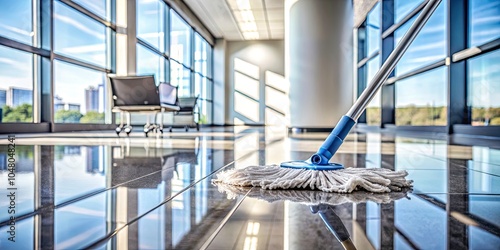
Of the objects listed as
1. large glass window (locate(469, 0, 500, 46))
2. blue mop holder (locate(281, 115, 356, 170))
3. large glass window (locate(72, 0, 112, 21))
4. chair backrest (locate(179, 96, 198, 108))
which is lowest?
blue mop holder (locate(281, 115, 356, 170))

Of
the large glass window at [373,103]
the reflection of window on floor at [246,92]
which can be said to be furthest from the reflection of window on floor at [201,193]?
the reflection of window on floor at [246,92]

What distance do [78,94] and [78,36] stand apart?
74 centimetres

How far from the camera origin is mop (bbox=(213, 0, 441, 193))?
0.68m

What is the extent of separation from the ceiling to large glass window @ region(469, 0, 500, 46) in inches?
191

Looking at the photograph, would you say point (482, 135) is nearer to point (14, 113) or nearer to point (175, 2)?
point (14, 113)

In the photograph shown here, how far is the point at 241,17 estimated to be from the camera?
862cm

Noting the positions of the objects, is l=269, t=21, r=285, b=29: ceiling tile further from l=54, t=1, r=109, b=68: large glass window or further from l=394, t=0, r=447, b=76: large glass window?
l=394, t=0, r=447, b=76: large glass window

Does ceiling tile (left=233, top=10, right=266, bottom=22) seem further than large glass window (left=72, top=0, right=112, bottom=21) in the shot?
Yes

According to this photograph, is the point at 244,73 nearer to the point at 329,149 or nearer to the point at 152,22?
the point at 152,22

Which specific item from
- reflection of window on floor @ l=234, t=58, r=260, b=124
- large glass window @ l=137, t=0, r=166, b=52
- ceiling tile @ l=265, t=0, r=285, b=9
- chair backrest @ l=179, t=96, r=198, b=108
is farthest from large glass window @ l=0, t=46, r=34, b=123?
reflection of window on floor @ l=234, t=58, r=260, b=124

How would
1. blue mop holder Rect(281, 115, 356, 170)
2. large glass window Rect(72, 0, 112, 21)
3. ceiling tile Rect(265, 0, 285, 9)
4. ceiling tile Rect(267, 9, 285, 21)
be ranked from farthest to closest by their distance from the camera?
1. ceiling tile Rect(267, 9, 285, 21)
2. ceiling tile Rect(265, 0, 285, 9)
3. large glass window Rect(72, 0, 112, 21)
4. blue mop holder Rect(281, 115, 356, 170)

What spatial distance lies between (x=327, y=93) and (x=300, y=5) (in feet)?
4.14

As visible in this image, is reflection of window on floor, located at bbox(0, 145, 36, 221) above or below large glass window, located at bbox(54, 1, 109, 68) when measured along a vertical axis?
below

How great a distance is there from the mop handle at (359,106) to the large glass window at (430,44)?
8.50 ft
